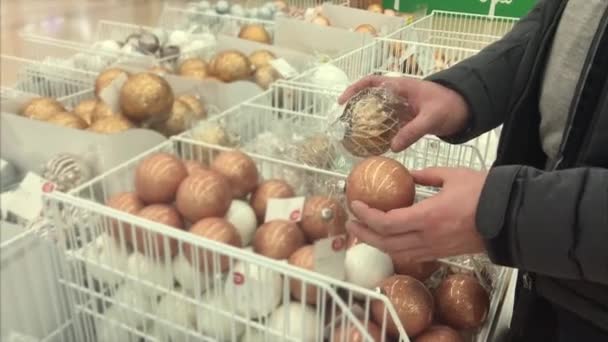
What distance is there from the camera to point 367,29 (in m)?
1.72

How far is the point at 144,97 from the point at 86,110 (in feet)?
0.67

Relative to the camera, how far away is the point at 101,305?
913mm

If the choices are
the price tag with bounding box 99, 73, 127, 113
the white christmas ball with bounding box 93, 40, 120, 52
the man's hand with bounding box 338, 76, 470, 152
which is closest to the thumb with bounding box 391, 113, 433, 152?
the man's hand with bounding box 338, 76, 470, 152

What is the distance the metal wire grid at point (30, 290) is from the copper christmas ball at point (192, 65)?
81 centimetres

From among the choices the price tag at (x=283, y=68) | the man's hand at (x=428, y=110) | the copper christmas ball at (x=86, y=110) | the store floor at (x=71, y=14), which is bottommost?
the store floor at (x=71, y=14)

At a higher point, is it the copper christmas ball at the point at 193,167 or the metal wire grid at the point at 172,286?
the copper christmas ball at the point at 193,167

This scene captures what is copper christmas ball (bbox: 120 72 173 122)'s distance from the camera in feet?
4.07

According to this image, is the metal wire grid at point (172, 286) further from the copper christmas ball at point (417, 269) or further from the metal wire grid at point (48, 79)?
the metal wire grid at point (48, 79)

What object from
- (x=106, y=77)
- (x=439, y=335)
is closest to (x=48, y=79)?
(x=106, y=77)

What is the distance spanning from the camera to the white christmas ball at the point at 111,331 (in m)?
0.87

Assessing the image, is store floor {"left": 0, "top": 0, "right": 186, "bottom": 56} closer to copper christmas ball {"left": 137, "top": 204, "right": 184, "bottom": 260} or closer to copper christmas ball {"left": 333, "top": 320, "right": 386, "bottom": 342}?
copper christmas ball {"left": 137, "top": 204, "right": 184, "bottom": 260}

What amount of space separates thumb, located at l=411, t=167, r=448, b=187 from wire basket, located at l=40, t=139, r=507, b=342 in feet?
0.43

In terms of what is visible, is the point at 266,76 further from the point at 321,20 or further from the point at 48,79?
the point at 48,79

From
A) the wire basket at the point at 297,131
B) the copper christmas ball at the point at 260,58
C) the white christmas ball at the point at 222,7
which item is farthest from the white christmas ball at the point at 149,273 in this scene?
the white christmas ball at the point at 222,7
